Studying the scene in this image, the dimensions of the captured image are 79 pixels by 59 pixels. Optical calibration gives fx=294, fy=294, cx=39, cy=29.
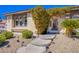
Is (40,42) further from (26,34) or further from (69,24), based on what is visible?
(69,24)

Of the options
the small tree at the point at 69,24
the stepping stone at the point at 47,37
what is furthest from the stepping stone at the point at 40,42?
the small tree at the point at 69,24

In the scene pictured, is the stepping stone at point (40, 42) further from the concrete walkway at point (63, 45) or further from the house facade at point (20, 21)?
the house facade at point (20, 21)

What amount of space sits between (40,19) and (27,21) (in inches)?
10.7

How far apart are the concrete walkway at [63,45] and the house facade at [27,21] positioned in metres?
0.20

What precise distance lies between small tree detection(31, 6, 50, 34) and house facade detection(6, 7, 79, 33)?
0.07 m

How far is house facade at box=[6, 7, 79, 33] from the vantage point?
5.99 meters

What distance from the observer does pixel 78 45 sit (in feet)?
19.4

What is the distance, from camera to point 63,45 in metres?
5.93

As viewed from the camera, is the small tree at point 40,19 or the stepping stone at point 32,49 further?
the small tree at point 40,19

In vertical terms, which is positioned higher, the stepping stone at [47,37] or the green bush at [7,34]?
the green bush at [7,34]

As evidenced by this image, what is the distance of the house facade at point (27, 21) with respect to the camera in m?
5.99

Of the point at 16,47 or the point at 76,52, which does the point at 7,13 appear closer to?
the point at 16,47
